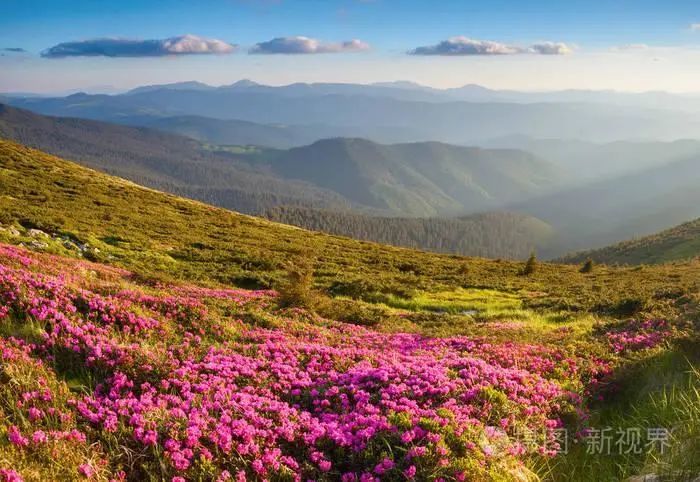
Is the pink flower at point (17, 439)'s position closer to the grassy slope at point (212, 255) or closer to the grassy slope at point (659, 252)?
the grassy slope at point (212, 255)

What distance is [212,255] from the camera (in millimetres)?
42000

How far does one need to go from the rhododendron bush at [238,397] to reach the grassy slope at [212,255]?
12.3m

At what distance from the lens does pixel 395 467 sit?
20.8 feet

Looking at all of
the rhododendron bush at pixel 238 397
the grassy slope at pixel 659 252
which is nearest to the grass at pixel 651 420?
the rhododendron bush at pixel 238 397

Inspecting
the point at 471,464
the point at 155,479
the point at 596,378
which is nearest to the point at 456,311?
the point at 596,378

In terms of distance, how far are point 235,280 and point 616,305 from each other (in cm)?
2401

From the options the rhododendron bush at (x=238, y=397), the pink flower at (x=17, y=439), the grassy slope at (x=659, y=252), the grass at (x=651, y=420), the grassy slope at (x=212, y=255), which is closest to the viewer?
the pink flower at (x=17, y=439)

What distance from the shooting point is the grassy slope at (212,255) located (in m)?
32.6

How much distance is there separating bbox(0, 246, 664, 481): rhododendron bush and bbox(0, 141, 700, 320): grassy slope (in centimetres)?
1231

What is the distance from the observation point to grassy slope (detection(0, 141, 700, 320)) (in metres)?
32.6

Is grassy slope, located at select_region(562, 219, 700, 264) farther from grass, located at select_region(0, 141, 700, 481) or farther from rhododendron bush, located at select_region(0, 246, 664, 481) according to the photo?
rhododendron bush, located at select_region(0, 246, 664, 481)

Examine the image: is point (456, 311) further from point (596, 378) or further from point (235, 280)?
point (596, 378)

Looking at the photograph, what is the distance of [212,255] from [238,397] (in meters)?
35.8

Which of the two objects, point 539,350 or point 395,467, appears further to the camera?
point 539,350
